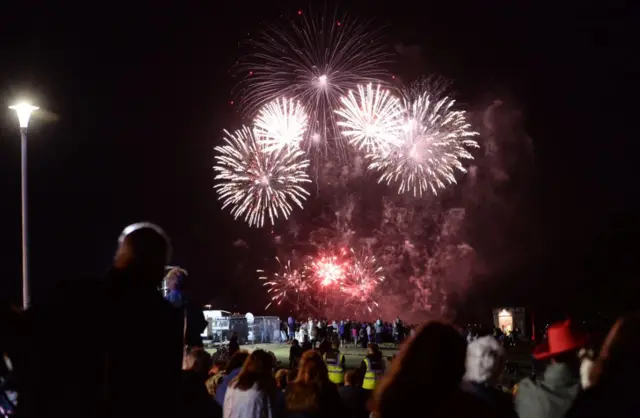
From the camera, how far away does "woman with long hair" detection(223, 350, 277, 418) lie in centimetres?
711

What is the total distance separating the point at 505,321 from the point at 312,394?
39.3 metres

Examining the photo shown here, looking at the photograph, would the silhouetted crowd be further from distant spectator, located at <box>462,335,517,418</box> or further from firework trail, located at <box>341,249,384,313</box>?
firework trail, located at <box>341,249,384,313</box>

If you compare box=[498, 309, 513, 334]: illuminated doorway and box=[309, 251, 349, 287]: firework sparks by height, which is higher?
box=[309, 251, 349, 287]: firework sparks

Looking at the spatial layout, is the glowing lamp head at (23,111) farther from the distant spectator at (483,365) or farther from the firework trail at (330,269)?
the firework trail at (330,269)

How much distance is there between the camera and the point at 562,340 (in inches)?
218

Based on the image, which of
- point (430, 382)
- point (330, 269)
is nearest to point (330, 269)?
point (330, 269)

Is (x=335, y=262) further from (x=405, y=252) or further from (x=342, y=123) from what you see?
(x=342, y=123)

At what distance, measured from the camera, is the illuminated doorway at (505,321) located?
4372cm

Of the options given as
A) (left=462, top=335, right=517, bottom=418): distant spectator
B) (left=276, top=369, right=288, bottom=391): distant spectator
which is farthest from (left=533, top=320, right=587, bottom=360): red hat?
(left=276, top=369, right=288, bottom=391): distant spectator

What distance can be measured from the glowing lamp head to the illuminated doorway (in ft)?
116

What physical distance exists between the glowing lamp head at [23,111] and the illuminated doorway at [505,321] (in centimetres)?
3550

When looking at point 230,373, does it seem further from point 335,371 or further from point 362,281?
point 362,281

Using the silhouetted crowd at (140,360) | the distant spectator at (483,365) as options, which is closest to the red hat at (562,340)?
the distant spectator at (483,365)

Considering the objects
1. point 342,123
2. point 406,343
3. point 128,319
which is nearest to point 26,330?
point 128,319
